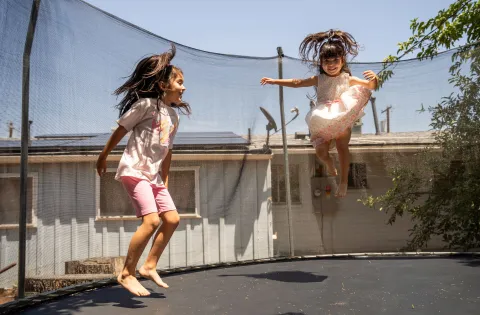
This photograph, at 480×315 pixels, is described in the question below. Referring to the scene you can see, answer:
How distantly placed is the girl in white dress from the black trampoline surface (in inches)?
24.1

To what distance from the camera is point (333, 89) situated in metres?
2.25

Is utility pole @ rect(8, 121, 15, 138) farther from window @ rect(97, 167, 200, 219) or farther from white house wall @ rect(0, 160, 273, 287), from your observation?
window @ rect(97, 167, 200, 219)

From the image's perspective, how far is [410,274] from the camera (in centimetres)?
236

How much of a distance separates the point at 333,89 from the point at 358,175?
3.67 ft

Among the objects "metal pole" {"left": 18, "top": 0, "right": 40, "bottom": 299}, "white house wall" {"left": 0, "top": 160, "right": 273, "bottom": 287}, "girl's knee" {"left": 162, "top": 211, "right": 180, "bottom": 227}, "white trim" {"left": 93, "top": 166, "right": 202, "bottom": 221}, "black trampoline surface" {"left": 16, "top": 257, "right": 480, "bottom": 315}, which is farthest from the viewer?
"white trim" {"left": 93, "top": 166, "right": 202, "bottom": 221}

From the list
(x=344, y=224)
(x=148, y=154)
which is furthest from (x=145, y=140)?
(x=344, y=224)

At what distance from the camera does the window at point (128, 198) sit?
7.76ft

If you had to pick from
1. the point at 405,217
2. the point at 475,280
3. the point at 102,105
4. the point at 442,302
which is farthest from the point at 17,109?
the point at 405,217

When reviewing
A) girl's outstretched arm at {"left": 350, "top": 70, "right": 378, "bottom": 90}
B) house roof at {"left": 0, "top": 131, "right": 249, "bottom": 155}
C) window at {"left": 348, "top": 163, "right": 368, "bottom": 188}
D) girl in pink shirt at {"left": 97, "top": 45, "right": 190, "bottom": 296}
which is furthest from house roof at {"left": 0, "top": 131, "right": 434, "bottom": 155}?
girl's outstretched arm at {"left": 350, "top": 70, "right": 378, "bottom": 90}

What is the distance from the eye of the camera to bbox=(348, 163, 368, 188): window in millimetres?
3225

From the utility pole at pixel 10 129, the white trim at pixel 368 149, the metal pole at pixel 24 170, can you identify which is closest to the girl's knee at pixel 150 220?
the metal pole at pixel 24 170

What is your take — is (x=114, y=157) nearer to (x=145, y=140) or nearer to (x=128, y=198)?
(x=128, y=198)

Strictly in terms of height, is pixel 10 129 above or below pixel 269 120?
below

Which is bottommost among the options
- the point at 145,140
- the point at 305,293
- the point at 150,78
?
the point at 305,293
